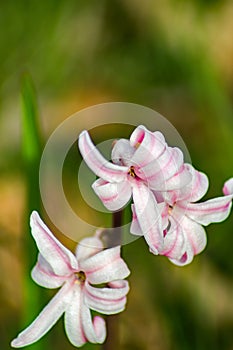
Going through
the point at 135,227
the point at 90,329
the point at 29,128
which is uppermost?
the point at 29,128

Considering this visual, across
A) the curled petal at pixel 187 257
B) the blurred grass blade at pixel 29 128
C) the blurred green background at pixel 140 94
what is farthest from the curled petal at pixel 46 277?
the blurred green background at pixel 140 94

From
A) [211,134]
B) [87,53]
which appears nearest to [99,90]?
[87,53]

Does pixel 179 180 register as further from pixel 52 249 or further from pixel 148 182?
pixel 52 249

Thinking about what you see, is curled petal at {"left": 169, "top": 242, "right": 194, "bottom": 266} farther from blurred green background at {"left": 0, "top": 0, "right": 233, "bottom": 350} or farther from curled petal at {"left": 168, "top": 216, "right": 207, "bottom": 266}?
blurred green background at {"left": 0, "top": 0, "right": 233, "bottom": 350}

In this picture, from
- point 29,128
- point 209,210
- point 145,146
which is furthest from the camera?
point 29,128

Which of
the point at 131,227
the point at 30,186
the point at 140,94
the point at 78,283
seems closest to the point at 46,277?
the point at 78,283

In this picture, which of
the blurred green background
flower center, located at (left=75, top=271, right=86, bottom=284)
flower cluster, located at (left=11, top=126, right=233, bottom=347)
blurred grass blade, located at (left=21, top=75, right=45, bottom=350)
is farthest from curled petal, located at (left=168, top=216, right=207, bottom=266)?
the blurred green background
